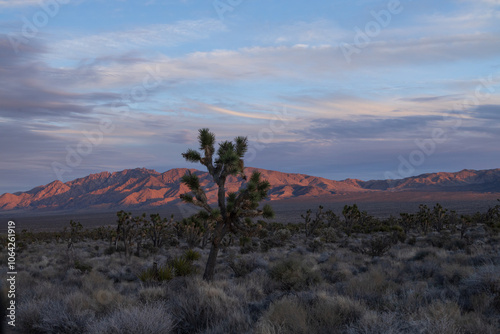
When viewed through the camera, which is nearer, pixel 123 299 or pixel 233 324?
pixel 233 324

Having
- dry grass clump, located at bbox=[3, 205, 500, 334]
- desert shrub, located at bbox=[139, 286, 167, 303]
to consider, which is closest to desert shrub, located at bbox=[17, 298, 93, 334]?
dry grass clump, located at bbox=[3, 205, 500, 334]

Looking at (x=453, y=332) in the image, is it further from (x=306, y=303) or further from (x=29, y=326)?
(x=29, y=326)

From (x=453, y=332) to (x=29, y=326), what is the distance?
28.3 ft

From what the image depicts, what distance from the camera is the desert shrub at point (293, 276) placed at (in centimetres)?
1157

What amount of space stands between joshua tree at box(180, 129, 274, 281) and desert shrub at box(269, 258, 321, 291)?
77.4 inches

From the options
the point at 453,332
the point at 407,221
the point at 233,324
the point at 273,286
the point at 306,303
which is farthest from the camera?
the point at 407,221

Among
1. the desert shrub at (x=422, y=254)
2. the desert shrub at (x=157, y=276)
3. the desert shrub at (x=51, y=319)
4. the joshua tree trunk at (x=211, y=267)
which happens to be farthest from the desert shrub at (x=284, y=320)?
the desert shrub at (x=422, y=254)

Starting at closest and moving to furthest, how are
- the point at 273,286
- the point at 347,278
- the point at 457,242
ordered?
the point at 273,286
the point at 347,278
the point at 457,242

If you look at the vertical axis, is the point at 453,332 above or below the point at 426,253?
above

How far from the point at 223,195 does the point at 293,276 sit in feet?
12.9

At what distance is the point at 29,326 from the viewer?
8.20 m

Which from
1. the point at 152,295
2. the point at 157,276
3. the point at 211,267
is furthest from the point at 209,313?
the point at 211,267

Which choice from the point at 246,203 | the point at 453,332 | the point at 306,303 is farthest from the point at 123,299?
the point at 453,332

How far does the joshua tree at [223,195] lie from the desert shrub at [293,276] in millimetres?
1966
